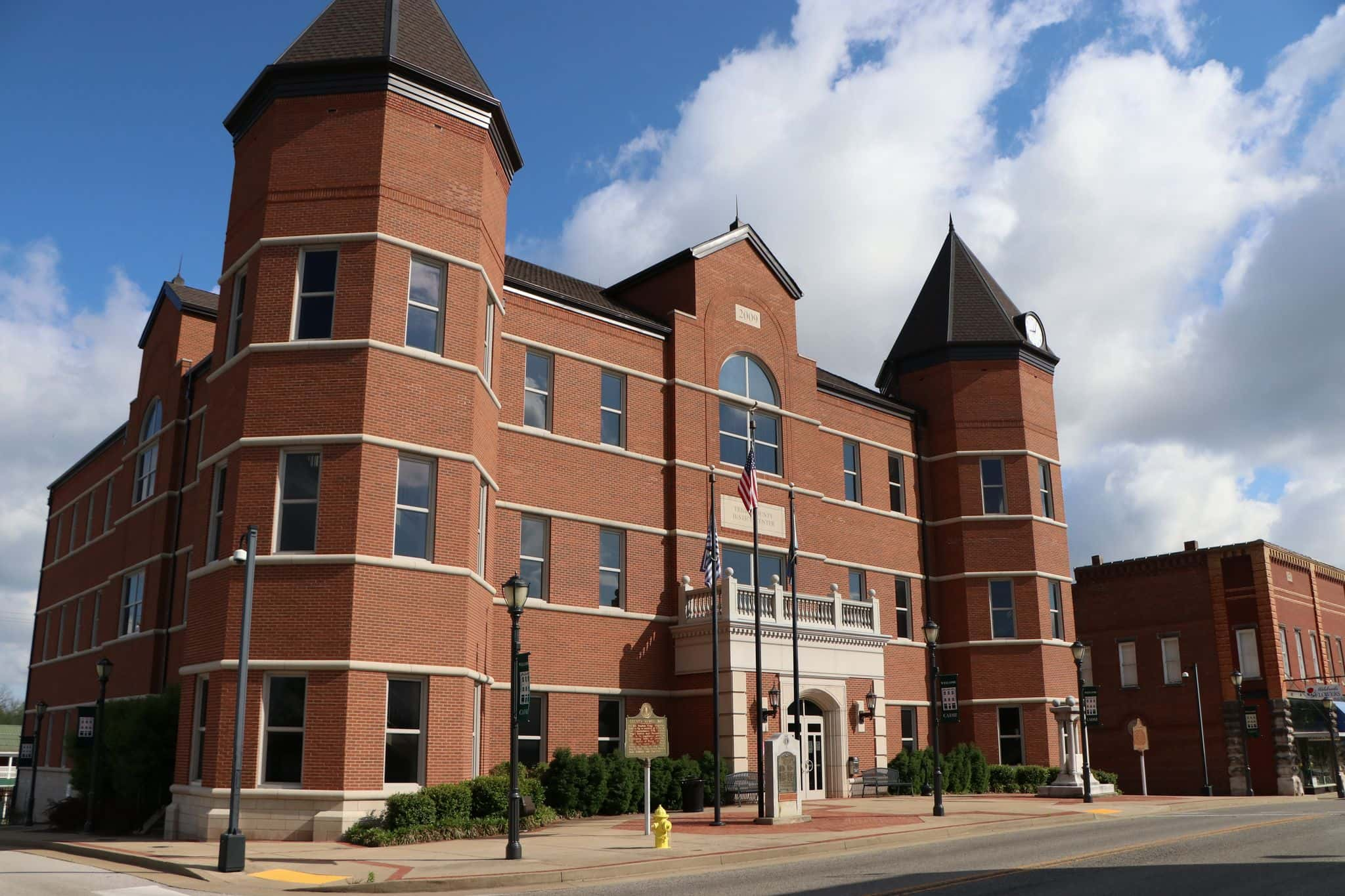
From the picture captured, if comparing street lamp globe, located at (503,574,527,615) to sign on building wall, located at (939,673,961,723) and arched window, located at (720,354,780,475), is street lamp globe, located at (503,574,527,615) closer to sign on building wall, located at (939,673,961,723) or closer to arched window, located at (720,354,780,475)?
arched window, located at (720,354,780,475)

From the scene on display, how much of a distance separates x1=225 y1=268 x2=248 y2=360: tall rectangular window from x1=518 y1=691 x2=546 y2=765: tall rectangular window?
11254 millimetres

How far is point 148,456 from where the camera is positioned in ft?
123

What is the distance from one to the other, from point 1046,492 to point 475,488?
25812mm

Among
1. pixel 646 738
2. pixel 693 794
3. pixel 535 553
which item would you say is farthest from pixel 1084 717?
pixel 535 553

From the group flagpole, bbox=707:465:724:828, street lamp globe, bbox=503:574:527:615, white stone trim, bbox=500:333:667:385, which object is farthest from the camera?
white stone trim, bbox=500:333:667:385

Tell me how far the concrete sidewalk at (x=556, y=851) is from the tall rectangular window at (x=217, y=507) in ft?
20.3

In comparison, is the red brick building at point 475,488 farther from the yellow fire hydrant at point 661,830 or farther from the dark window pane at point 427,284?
the yellow fire hydrant at point 661,830

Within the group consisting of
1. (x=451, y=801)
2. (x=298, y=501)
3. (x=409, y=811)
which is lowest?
(x=409, y=811)

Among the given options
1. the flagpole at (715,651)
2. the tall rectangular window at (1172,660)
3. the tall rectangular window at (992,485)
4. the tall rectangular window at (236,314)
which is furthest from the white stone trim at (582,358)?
the tall rectangular window at (1172,660)

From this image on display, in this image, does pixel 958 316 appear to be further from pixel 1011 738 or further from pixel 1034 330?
pixel 1011 738

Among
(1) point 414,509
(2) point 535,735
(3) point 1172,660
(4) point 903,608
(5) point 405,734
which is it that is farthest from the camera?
(3) point 1172,660

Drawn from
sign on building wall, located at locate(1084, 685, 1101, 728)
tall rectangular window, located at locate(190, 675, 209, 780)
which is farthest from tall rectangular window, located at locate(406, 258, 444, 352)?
sign on building wall, located at locate(1084, 685, 1101, 728)

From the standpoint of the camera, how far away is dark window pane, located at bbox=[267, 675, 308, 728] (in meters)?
22.0

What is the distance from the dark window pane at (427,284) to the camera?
2512 cm
